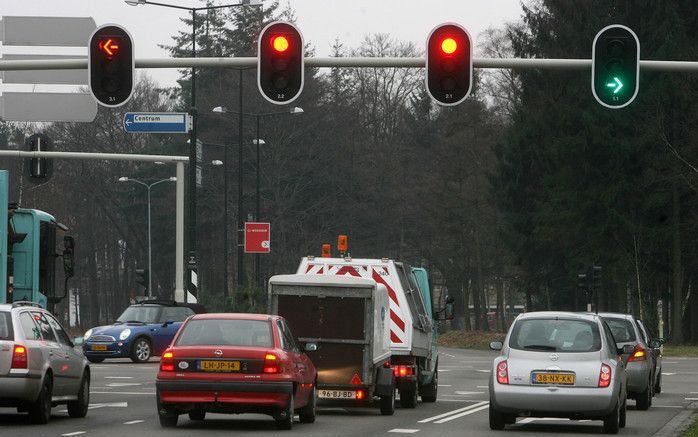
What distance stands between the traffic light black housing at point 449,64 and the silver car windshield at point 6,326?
574cm

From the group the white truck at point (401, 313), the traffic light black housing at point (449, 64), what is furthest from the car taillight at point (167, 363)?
the white truck at point (401, 313)

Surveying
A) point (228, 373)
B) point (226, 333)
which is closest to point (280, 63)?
point (226, 333)

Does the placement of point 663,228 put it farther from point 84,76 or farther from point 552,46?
point 84,76

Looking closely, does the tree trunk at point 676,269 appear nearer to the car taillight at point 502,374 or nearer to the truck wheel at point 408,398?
the truck wheel at point 408,398

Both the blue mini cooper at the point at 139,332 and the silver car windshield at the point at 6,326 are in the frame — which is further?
the blue mini cooper at the point at 139,332

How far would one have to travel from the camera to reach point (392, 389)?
24.2 m

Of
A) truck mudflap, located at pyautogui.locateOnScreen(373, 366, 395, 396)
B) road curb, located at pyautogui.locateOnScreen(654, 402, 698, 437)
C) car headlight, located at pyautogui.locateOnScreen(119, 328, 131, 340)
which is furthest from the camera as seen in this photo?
car headlight, located at pyautogui.locateOnScreen(119, 328, 131, 340)

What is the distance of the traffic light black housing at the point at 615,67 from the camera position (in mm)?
19562

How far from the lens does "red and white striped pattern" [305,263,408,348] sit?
25.6 m

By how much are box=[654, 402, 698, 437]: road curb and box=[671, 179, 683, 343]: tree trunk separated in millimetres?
35679

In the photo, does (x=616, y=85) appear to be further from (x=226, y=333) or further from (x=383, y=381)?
(x=383, y=381)

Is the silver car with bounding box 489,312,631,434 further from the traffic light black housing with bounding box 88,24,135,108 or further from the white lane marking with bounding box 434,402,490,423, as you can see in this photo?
the traffic light black housing with bounding box 88,24,135,108

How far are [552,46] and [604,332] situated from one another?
48540 mm

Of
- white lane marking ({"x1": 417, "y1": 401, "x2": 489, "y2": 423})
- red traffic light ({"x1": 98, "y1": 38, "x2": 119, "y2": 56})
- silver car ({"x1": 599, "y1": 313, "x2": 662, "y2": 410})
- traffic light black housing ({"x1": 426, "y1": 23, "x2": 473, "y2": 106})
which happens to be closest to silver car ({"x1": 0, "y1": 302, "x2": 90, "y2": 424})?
red traffic light ({"x1": 98, "y1": 38, "x2": 119, "y2": 56})
